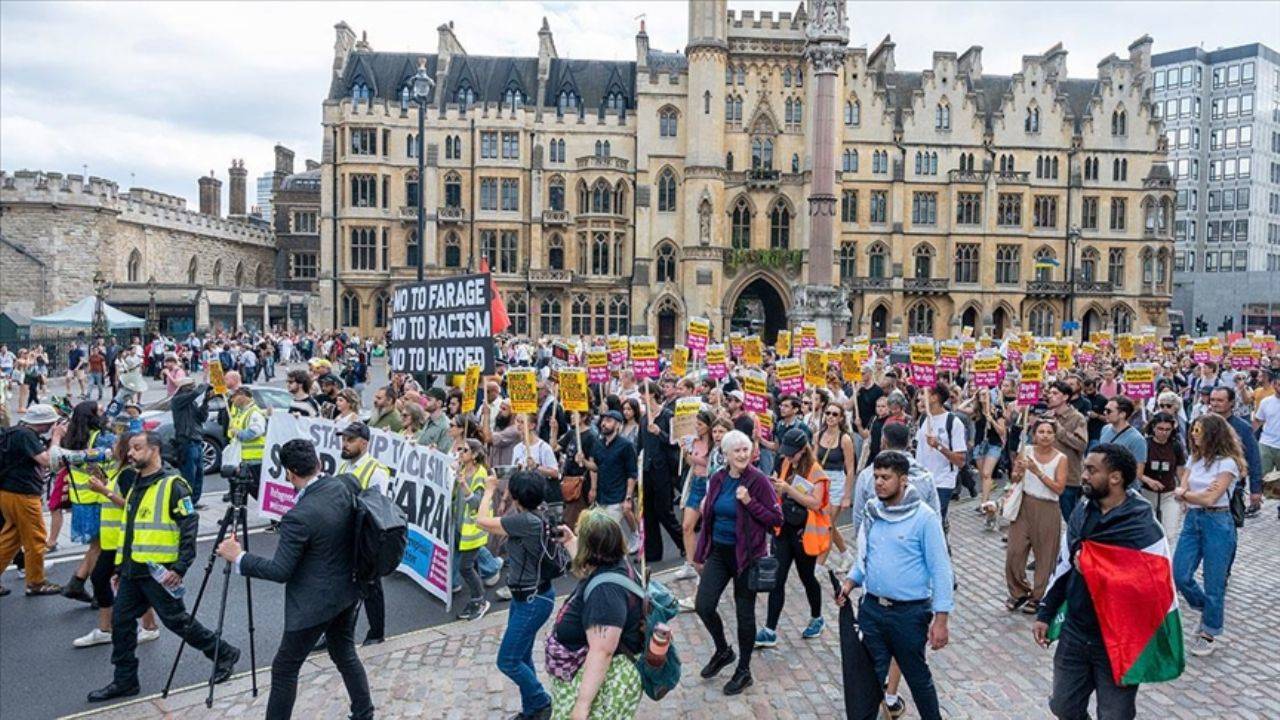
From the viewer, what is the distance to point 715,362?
1705cm

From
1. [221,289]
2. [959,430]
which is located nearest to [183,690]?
[959,430]

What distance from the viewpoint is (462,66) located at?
52.2m

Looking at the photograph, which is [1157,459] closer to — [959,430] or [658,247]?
[959,430]

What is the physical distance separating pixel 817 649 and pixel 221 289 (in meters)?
45.2

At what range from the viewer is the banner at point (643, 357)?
1407cm

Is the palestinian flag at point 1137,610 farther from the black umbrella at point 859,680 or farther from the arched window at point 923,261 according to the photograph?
the arched window at point 923,261

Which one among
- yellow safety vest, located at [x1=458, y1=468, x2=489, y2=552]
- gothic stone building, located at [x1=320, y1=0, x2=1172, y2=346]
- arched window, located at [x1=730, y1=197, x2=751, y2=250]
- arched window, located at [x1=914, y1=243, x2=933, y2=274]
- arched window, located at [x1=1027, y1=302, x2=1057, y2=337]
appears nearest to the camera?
yellow safety vest, located at [x1=458, y1=468, x2=489, y2=552]

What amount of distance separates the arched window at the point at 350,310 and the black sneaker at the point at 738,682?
4732 centimetres

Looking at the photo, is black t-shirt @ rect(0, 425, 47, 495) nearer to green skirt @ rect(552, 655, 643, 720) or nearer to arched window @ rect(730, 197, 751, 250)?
green skirt @ rect(552, 655, 643, 720)

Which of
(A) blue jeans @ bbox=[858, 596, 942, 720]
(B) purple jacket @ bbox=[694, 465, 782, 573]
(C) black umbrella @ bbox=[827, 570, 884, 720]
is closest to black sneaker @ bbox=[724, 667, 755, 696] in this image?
(B) purple jacket @ bbox=[694, 465, 782, 573]

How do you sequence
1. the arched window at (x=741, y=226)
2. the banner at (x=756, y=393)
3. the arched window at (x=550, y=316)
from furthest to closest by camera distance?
the arched window at (x=550, y=316), the arched window at (x=741, y=226), the banner at (x=756, y=393)

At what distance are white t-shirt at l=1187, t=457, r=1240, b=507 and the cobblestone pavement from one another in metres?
1.41

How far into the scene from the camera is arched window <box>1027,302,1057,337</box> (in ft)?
175

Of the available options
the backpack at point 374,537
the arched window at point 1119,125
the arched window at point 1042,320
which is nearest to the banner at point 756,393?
the backpack at point 374,537
